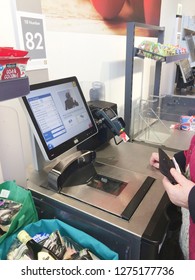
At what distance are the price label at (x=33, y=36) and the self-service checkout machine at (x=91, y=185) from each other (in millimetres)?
246

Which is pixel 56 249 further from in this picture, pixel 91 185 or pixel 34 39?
pixel 34 39

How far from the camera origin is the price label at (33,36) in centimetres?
107

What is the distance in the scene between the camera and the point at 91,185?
1.02 metres

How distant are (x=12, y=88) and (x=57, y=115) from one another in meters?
0.37

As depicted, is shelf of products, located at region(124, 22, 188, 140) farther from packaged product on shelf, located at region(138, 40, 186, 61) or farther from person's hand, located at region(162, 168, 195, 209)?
person's hand, located at region(162, 168, 195, 209)

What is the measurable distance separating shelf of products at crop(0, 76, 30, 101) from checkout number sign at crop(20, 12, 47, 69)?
20.3 inches

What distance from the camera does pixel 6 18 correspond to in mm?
1005

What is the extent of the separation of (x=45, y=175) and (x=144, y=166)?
0.50m

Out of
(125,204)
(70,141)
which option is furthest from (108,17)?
(125,204)

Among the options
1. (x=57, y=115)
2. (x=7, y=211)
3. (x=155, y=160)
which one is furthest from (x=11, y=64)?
(x=155, y=160)

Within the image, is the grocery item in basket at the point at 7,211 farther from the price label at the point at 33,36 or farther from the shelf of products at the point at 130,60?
the shelf of products at the point at 130,60

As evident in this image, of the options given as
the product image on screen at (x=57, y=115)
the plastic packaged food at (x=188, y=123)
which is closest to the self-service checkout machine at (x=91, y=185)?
the product image on screen at (x=57, y=115)

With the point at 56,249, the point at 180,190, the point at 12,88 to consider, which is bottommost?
the point at 56,249

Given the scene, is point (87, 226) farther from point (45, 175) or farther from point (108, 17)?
point (108, 17)
